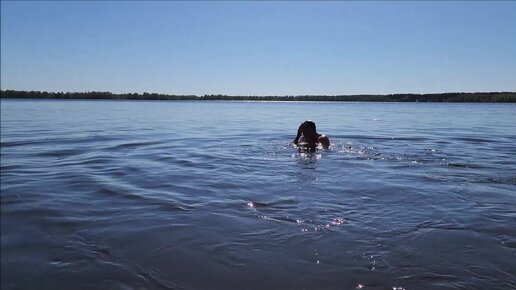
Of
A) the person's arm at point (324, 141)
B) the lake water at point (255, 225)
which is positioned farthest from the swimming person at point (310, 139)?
the lake water at point (255, 225)

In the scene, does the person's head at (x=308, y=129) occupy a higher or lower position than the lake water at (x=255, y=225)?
higher

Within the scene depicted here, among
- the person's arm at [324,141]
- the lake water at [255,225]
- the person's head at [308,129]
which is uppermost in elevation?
the person's head at [308,129]

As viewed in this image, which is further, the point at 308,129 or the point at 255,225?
the point at 308,129

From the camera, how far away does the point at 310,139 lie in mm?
15016

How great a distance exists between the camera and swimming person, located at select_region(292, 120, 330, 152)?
14781 mm

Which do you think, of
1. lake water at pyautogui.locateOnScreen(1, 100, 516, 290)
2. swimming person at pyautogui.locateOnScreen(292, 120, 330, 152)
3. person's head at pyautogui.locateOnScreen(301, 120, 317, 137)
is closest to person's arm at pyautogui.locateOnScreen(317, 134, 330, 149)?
swimming person at pyautogui.locateOnScreen(292, 120, 330, 152)

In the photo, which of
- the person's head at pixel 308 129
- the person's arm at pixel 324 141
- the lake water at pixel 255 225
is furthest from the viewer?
the person's head at pixel 308 129

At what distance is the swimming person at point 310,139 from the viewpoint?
14781 millimetres

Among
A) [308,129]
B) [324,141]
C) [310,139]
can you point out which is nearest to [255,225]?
[324,141]

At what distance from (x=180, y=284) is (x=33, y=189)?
463 centimetres

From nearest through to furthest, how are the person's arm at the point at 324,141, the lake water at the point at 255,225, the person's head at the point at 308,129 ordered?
the lake water at the point at 255,225, the person's arm at the point at 324,141, the person's head at the point at 308,129

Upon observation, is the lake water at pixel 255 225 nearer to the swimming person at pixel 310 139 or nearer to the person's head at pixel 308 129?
the swimming person at pixel 310 139

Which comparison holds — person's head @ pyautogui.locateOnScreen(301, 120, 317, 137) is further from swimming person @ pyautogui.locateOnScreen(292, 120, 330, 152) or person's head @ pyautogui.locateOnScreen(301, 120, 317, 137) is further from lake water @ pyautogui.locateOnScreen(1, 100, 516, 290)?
lake water @ pyautogui.locateOnScreen(1, 100, 516, 290)

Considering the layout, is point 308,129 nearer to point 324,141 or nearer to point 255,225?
point 324,141
